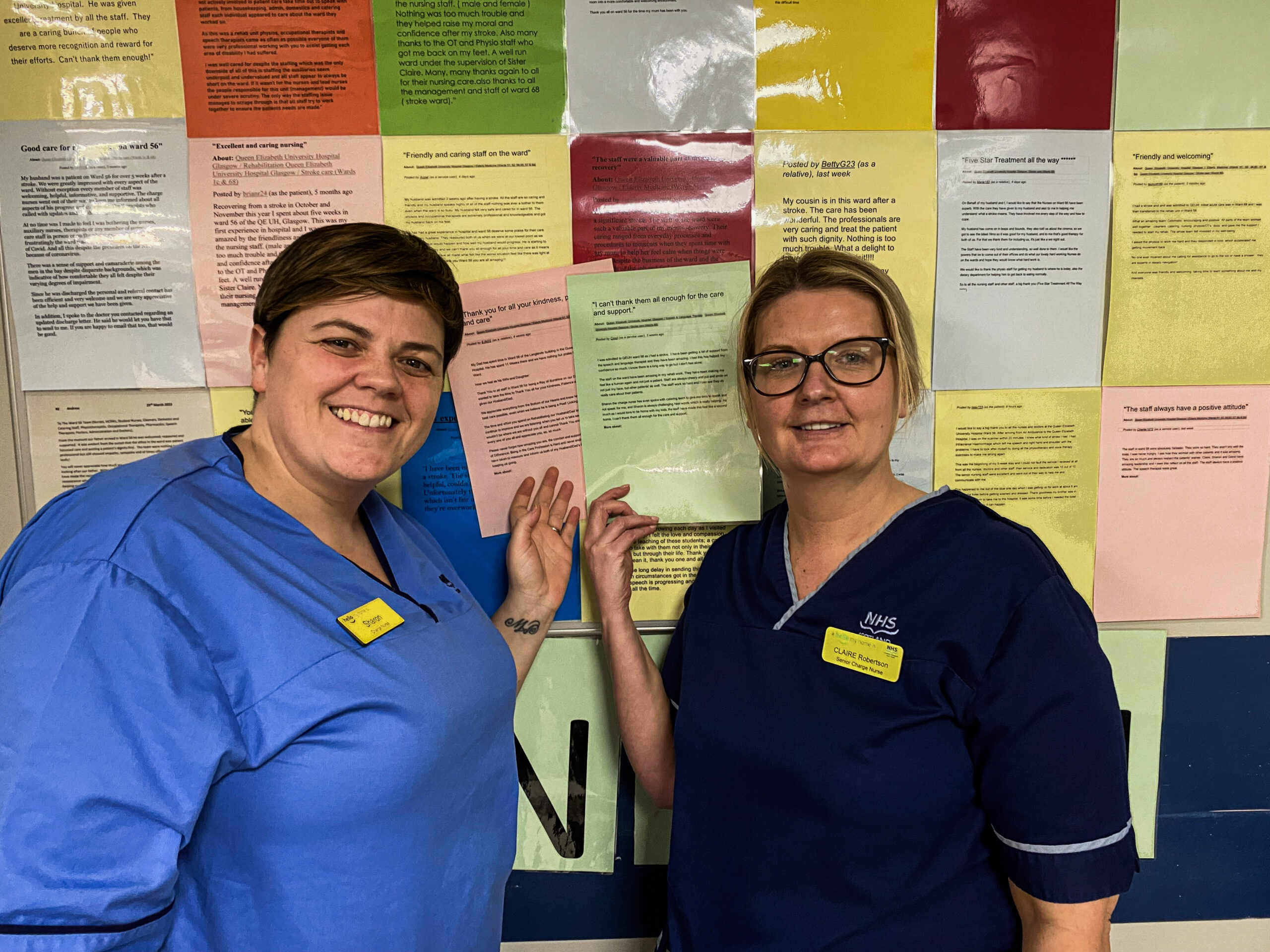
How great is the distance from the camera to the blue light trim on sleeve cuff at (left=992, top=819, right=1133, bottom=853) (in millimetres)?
857

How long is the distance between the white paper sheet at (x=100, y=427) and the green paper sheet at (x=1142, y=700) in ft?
5.28

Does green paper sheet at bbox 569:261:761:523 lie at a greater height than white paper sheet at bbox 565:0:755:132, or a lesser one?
lesser

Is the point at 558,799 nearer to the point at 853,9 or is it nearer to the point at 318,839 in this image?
the point at 318,839

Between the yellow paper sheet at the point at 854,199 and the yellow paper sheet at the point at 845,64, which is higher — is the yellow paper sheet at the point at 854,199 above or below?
below

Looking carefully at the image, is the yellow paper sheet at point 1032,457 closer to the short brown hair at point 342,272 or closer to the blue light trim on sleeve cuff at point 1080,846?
the blue light trim on sleeve cuff at point 1080,846

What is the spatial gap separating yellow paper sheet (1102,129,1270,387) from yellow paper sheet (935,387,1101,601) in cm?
10

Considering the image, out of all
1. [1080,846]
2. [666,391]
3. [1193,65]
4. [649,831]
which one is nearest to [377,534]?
[666,391]

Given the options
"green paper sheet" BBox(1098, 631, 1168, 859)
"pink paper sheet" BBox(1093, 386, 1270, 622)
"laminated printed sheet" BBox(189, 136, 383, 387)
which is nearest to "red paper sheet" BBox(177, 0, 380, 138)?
"laminated printed sheet" BBox(189, 136, 383, 387)

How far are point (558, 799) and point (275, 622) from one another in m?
0.73

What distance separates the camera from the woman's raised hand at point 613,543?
122 centimetres

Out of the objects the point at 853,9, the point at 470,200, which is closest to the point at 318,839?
the point at 470,200

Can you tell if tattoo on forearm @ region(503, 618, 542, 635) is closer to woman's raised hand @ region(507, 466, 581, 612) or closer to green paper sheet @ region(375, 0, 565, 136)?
woman's raised hand @ region(507, 466, 581, 612)

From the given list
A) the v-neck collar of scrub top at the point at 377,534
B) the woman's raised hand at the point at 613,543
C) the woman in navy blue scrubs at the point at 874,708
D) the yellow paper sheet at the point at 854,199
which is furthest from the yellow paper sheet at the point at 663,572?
the yellow paper sheet at the point at 854,199

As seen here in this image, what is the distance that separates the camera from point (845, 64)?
1184mm
